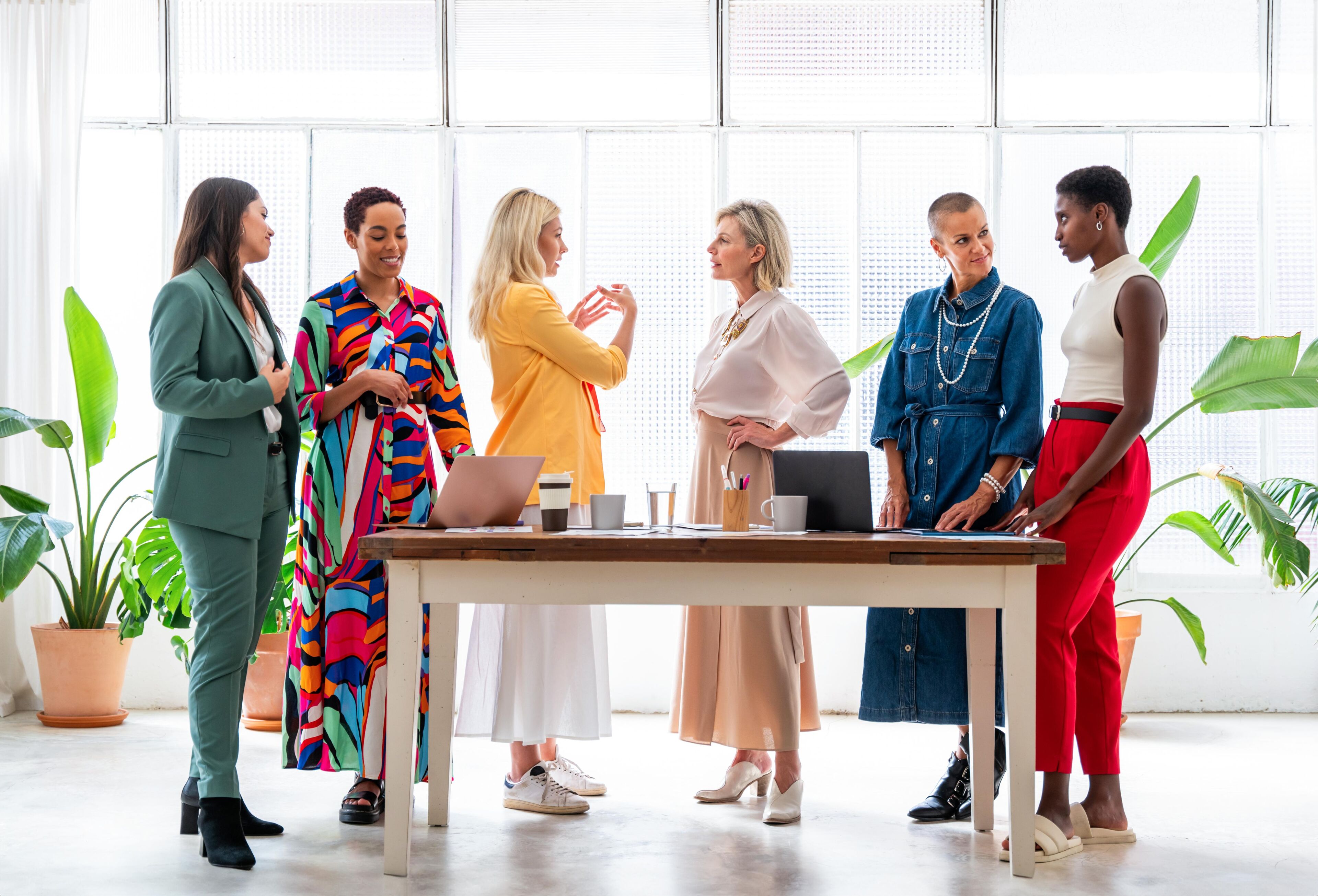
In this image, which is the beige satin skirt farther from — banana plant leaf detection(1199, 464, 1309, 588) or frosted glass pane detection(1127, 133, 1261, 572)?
frosted glass pane detection(1127, 133, 1261, 572)

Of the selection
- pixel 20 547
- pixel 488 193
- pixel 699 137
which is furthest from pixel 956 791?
pixel 20 547

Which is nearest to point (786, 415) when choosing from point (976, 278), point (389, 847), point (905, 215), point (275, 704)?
point (976, 278)

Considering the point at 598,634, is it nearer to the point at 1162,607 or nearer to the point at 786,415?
the point at 786,415

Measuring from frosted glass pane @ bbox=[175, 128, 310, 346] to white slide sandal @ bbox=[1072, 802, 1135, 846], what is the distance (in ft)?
11.6

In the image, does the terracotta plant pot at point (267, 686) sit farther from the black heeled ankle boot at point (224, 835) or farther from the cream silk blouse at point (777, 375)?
the cream silk blouse at point (777, 375)

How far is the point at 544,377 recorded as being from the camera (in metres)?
2.99

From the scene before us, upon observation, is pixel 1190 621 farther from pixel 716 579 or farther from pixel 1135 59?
pixel 716 579

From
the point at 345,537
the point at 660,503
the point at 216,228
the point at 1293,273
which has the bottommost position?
the point at 345,537

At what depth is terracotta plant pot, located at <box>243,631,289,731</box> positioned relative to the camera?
410 cm

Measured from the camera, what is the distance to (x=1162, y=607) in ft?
15.0

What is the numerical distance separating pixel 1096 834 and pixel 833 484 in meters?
1.17

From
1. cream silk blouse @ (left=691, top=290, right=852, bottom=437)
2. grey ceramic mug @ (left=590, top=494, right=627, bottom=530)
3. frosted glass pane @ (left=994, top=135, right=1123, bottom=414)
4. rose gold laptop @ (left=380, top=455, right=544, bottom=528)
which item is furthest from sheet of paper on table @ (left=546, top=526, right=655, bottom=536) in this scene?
frosted glass pane @ (left=994, top=135, right=1123, bottom=414)

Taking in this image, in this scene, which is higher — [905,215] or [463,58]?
[463,58]

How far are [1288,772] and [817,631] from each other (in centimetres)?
176
